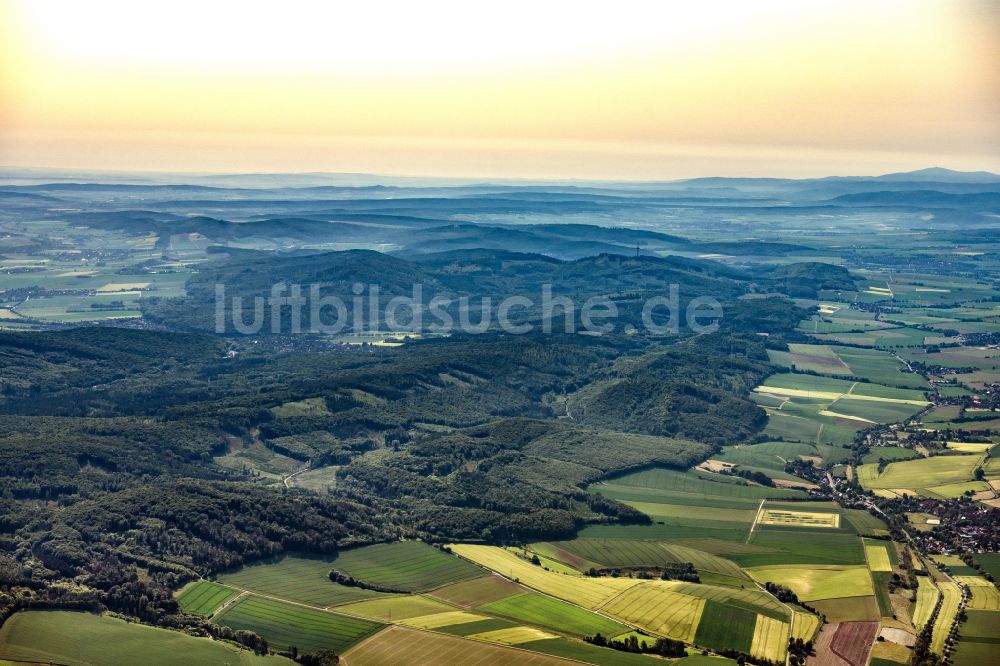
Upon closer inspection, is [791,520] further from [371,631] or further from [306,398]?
[306,398]

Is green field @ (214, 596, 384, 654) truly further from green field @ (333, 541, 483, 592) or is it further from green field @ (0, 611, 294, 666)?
green field @ (333, 541, 483, 592)

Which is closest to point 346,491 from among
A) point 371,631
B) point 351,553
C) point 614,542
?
point 351,553

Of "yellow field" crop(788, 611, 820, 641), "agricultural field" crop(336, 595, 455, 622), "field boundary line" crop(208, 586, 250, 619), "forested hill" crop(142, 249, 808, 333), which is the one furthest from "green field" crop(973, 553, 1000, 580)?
"forested hill" crop(142, 249, 808, 333)

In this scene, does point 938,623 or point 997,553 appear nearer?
point 938,623

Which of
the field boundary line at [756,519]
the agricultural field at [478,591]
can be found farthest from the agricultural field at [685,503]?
the agricultural field at [478,591]

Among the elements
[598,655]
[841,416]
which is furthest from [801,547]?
[841,416]
